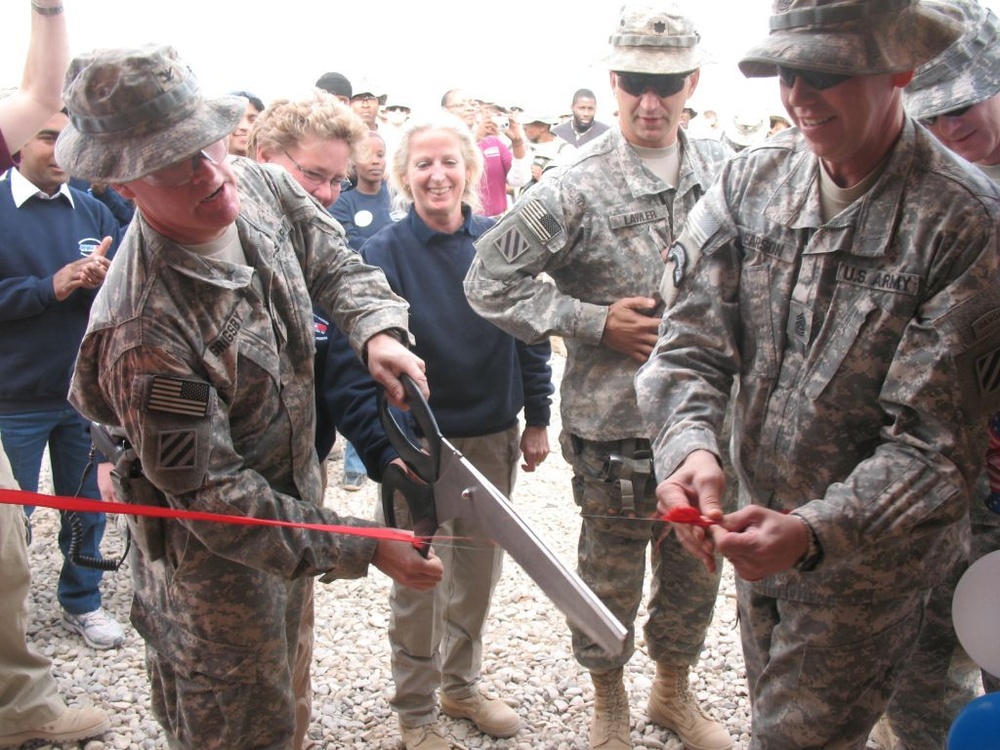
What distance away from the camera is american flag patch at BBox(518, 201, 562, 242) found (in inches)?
130

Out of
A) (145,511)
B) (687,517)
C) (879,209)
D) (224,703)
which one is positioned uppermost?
(879,209)

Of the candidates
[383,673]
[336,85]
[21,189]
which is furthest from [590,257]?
[336,85]

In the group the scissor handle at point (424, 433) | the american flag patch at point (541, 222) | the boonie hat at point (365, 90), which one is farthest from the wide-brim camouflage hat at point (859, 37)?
the boonie hat at point (365, 90)

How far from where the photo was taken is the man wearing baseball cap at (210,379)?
2.12 meters

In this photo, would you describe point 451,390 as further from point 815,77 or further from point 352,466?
point 352,466

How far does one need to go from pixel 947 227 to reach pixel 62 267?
3.64 meters

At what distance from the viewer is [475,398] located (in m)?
3.58

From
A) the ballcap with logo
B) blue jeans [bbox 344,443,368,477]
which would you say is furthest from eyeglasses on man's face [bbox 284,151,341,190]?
the ballcap with logo

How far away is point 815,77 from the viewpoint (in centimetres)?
202

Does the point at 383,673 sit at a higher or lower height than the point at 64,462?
lower

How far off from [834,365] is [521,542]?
859 millimetres

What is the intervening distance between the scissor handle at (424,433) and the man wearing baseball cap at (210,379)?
0.06 metres

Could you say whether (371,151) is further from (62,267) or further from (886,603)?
(886,603)

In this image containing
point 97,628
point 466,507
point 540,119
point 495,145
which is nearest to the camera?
point 466,507
